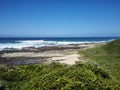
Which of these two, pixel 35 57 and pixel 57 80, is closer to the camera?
pixel 57 80

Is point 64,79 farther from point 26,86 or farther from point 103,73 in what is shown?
point 103,73

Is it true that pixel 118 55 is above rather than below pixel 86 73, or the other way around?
below

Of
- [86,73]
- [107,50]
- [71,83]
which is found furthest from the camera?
[107,50]

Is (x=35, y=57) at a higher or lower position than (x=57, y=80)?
lower

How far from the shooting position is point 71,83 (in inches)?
147

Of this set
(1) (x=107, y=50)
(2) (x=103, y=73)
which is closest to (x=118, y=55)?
(1) (x=107, y=50)

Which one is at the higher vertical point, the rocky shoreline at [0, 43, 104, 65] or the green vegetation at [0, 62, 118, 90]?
the green vegetation at [0, 62, 118, 90]

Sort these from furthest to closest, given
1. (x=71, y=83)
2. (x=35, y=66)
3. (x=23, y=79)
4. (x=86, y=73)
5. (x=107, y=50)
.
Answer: (x=107, y=50), (x=35, y=66), (x=23, y=79), (x=86, y=73), (x=71, y=83)

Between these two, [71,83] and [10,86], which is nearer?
[71,83]

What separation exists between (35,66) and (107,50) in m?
19.5

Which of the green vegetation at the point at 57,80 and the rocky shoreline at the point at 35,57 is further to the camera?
the rocky shoreline at the point at 35,57

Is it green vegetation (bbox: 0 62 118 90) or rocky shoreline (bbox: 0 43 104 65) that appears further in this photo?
rocky shoreline (bbox: 0 43 104 65)

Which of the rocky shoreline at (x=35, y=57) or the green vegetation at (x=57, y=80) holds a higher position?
the green vegetation at (x=57, y=80)

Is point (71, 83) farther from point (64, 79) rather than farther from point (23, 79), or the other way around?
point (23, 79)
